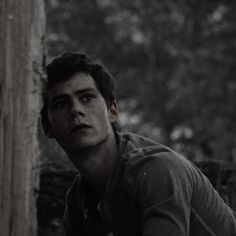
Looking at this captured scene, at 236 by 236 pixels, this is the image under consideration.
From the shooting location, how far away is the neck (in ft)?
10.5

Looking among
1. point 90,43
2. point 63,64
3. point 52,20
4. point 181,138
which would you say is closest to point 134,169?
point 63,64

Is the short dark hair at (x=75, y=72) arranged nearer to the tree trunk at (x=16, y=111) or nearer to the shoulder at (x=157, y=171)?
the shoulder at (x=157, y=171)

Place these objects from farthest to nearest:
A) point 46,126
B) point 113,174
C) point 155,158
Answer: point 46,126
point 113,174
point 155,158

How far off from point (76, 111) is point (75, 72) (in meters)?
0.30

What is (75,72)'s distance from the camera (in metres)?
3.33

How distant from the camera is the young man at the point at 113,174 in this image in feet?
9.01

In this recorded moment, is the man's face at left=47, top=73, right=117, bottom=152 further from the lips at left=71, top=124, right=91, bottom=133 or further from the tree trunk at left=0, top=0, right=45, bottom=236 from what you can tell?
the tree trunk at left=0, top=0, right=45, bottom=236

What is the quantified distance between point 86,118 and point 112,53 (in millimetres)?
12959

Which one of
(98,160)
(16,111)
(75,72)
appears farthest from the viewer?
(75,72)

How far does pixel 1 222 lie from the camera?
204 cm

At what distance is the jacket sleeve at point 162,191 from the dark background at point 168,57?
10.4 m

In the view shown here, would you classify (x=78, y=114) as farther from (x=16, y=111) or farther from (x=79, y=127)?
(x=16, y=111)

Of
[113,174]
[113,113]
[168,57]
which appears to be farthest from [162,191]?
[168,57]

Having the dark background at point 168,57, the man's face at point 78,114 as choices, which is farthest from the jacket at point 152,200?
the dark background at point 168,57
